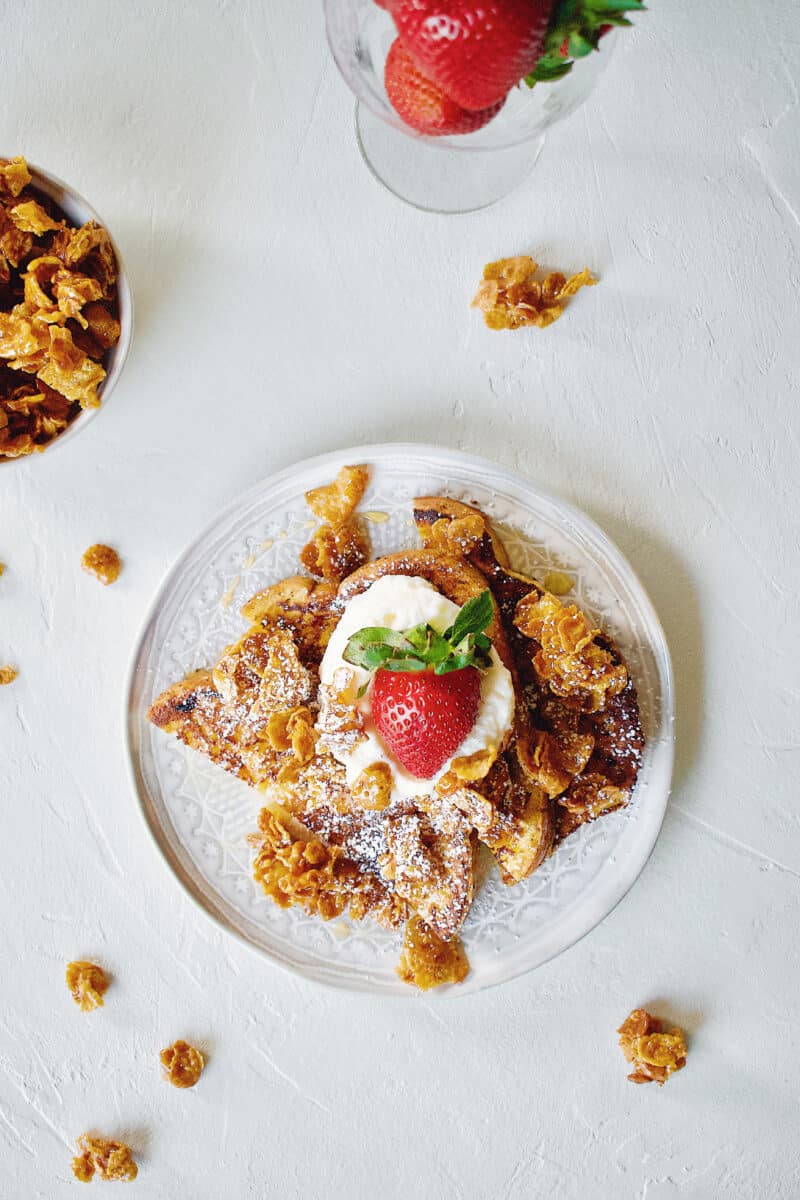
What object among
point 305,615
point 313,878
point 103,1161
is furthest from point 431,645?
point 103,1161

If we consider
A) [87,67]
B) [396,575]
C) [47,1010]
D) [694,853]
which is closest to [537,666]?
[396,575]

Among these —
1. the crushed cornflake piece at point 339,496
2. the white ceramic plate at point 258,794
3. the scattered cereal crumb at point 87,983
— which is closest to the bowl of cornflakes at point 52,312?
the white ceramic plate at point 258,794

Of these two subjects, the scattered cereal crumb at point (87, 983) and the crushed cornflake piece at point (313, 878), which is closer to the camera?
the crushed cornflake piece at point (313, 878)

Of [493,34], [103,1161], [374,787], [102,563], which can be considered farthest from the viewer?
[103,1161]

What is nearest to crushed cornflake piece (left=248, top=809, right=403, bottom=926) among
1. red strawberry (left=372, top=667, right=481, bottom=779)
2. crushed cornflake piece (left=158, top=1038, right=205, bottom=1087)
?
red strawberry (left=372, top=667, right=481, bottom=779)

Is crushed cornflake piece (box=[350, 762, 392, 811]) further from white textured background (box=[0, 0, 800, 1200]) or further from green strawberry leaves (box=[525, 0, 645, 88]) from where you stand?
green strawberry leaves (box=[525, 0, 645, 88])

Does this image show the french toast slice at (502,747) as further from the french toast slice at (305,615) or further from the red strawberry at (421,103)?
the red strawberry at (421,103)

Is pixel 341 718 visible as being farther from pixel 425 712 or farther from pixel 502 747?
pixel 502 747
